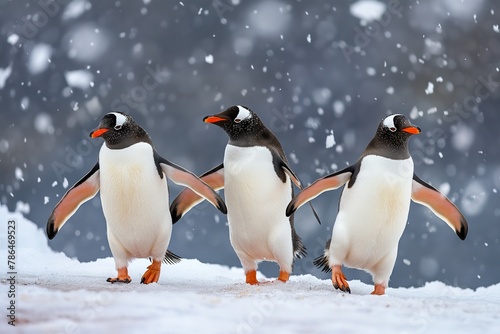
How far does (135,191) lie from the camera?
3.34 metres

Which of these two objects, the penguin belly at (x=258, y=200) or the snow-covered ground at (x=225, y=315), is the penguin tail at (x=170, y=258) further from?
the snow-covered ground at (x=225, y=315)

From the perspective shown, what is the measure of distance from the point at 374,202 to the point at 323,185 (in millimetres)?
292

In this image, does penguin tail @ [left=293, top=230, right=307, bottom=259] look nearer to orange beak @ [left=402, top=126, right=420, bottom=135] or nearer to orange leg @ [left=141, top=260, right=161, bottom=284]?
orange leg @ [left=141, top=260, right=161, bottom=284]

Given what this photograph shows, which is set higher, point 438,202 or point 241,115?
point 241,115

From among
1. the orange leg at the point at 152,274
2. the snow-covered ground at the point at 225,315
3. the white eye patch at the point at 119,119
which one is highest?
the white eye patch at the point at 119,119

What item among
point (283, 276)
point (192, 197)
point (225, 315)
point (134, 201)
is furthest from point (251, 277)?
point (225, 315)

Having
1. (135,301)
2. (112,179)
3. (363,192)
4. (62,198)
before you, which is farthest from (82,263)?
(135,301)

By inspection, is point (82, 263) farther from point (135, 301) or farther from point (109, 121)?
point (135, 301)

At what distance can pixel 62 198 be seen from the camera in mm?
3607

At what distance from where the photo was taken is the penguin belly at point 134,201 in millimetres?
3340

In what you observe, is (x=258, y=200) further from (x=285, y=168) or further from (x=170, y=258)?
(x=170, y=258)

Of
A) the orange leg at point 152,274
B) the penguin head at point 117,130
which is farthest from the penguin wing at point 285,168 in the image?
the orange leg at point 152,274

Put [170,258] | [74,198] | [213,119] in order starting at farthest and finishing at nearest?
[170,258], [74,198], [213,119]

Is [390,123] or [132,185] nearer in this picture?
[390,123]
